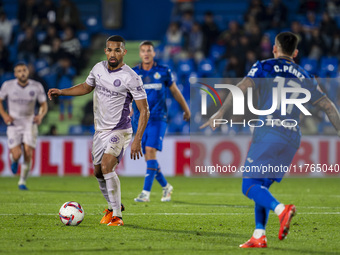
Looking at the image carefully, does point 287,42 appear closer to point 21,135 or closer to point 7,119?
point 7,119

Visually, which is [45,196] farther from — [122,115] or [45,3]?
[45,3]

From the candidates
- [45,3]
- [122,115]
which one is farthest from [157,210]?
[45,3]

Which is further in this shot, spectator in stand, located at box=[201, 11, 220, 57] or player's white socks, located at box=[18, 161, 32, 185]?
spectator in stand, located at box=[201, 11, 220, 57]

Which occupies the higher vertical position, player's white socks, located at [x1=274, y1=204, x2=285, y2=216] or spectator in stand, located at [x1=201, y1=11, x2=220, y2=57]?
spectator in stand, located at [x1=201, y1=11, x2=220, y2=57]

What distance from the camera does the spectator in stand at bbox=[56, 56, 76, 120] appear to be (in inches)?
779

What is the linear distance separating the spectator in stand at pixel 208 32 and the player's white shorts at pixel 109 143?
1297 centimetres

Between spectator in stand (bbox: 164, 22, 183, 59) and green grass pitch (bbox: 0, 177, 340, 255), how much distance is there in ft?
27.4

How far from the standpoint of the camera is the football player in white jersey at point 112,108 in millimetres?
7473

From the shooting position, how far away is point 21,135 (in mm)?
12859

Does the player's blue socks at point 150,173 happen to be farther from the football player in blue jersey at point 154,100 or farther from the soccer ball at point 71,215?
the soccer ball at point 71,215

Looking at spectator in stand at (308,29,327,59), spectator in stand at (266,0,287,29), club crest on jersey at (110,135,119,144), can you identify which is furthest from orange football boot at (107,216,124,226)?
spectator in stand at (266,0,287,29)

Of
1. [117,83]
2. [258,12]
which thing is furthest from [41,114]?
[258,12]

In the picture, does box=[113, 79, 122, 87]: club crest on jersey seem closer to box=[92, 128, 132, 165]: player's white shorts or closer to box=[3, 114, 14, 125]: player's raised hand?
box=[92, 128, 132, 165]: player's white shorts

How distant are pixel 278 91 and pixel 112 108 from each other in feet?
7.68
